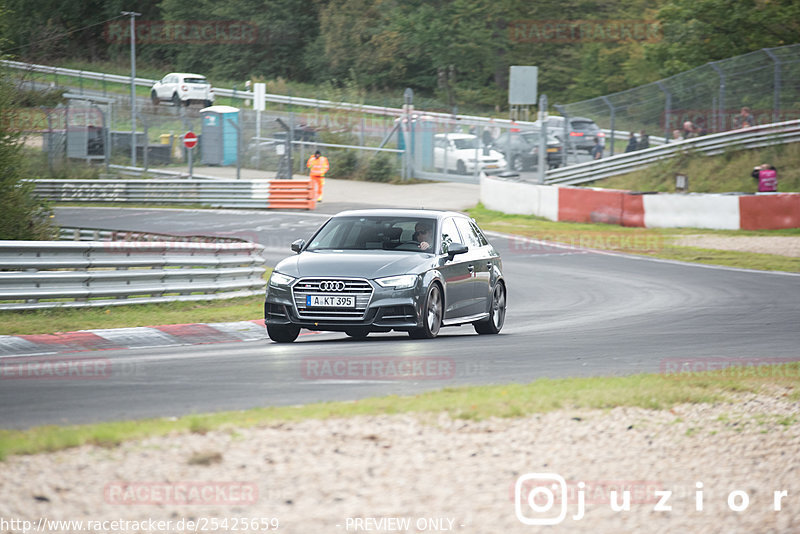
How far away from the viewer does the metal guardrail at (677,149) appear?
3425cm

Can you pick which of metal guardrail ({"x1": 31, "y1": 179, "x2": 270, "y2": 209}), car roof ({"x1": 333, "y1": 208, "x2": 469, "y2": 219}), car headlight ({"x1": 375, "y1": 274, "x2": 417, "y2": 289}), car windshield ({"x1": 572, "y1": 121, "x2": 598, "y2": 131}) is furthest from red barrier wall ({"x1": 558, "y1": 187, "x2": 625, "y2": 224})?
car headlight ({"x1": 375, "y1": 274, "x2": 417, "y2": 289})

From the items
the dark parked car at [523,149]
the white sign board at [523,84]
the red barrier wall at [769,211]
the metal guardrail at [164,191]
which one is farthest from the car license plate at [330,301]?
the dark parked car at [523,149]

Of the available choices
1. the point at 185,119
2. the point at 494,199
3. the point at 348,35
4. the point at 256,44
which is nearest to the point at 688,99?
the point at 494,199

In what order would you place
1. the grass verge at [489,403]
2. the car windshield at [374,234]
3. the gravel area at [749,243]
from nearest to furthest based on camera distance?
1. the grass verge at [489,403]
2. the car windshield at [374,234]
3. the gravel area at [749,243]

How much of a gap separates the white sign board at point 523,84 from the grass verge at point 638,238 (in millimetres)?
6662

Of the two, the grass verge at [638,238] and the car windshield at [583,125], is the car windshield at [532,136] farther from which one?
the grass verge at [638,238]

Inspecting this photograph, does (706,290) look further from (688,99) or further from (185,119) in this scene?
(185,119)

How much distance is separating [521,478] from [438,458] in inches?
21.5

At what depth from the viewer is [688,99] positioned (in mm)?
35250

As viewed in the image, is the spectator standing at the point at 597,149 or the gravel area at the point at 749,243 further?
the spectator standing at the point at 597,149

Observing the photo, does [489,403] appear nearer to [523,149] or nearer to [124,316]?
[124,316]

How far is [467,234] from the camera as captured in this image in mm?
14250

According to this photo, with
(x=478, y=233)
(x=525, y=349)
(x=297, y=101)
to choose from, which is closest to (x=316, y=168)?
(x=478, y=233)

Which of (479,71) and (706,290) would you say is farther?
(479,71)
